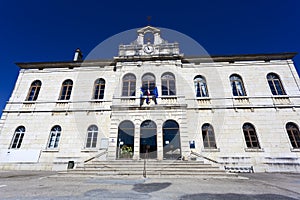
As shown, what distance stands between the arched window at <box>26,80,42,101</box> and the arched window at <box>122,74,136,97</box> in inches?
332

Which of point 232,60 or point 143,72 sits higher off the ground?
point 232,60

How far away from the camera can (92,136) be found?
1185 centimetres

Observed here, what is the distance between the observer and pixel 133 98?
11891 mm

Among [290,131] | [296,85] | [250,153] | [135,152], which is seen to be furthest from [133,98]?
[296,85]

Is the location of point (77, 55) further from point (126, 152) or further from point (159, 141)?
point (159, 141)

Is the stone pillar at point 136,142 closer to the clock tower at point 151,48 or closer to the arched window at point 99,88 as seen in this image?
the arched window at point 99,88

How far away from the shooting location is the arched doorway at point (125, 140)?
34.7 feet

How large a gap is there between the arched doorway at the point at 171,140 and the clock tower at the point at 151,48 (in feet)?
20.8

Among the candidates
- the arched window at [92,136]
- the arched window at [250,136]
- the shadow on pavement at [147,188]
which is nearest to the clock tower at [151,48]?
the arched window at [92,136]

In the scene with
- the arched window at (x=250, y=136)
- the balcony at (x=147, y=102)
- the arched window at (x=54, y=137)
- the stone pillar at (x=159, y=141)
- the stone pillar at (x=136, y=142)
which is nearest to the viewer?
the stone pillar at (x=159, y=141)

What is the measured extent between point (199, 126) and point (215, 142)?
160cm

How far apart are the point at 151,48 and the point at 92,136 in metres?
9.36

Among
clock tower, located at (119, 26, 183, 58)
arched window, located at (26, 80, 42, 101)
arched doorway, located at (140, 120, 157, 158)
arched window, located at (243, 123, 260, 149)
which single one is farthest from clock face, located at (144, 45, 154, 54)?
arched window, located at (26, 80, 42, 101)

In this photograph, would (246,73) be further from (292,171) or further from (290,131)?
(292,171)
